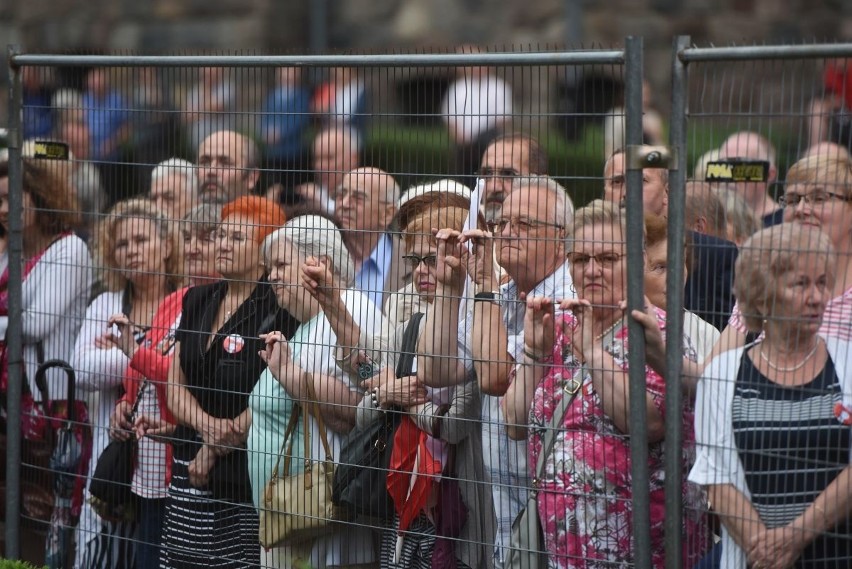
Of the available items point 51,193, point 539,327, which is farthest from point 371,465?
point 51,193

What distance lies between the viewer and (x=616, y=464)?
13.7 ft

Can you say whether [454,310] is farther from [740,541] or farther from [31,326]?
[31,326]

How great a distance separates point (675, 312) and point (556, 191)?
0.53 m

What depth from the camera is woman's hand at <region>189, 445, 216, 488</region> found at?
16.5 feet

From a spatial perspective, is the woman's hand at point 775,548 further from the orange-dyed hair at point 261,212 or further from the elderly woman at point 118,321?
the elderly woman at point 118,321

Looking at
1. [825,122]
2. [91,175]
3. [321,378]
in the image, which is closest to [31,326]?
[91,175]

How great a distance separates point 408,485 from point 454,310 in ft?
2.16

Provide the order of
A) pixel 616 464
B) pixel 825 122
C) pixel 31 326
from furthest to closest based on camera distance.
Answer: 1. pixel 31 326
2. pixel 616 464
3. pixel 825 122

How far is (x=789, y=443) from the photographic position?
378 cm

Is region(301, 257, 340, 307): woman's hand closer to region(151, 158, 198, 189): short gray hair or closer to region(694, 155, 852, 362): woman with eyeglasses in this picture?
region(151, 158, 198, 189): short gray hair

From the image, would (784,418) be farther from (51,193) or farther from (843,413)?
(51,193)

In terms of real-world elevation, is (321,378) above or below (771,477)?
above

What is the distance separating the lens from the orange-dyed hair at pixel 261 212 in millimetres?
4797

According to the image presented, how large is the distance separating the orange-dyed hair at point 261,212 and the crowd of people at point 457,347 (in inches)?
0.4
